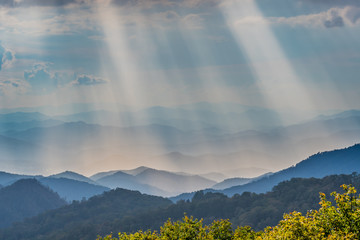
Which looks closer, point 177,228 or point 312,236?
point 312,236

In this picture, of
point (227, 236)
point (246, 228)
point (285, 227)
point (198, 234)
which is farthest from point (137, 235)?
point (285, 227)

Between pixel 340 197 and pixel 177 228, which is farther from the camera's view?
pixel 177 228

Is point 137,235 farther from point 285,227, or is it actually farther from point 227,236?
point 285,227

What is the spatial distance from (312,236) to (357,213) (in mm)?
6766

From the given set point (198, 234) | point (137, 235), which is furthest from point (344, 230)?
point (137, 235)

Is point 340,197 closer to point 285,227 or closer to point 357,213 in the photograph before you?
point 357,213

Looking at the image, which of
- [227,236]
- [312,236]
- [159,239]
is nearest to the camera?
[312,236]

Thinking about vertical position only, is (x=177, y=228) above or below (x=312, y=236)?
above

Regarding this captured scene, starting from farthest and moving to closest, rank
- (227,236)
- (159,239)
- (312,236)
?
(227,236), (159,239), (312,236)

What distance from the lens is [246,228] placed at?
109 meters

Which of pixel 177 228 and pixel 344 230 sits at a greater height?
pixel 177 228

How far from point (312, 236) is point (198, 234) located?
31.5 m

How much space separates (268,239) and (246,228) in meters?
37.0

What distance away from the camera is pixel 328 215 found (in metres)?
71.8
